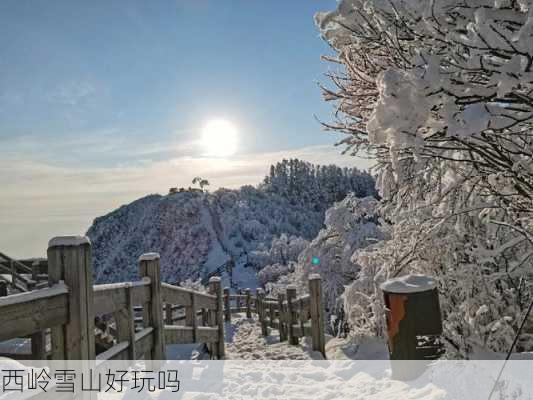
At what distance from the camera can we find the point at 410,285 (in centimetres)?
399

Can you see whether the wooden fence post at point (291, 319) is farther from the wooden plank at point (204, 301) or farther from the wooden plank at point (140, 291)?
the wooden plank at point (140, 291)

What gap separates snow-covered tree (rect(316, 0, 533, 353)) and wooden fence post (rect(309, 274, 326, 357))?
165 cm

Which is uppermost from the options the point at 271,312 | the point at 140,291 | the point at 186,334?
the point at 140,291

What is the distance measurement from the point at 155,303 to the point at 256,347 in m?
6.07

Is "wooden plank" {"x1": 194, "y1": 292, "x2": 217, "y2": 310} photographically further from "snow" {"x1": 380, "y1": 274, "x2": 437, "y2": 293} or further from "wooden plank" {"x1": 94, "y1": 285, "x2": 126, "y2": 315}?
"snow" {"x1": 380, "y1": 274, "x2": 437, "y2": 293}

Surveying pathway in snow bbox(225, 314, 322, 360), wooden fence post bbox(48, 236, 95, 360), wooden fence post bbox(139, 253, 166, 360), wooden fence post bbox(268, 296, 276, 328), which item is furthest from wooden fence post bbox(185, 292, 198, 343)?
wooden fence post bbox(268, 296, 276, 328)

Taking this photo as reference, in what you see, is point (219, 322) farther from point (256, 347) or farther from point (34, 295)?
point (34, 295)

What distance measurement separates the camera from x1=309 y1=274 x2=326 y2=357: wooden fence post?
773 cm

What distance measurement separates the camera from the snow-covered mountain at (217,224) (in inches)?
2697

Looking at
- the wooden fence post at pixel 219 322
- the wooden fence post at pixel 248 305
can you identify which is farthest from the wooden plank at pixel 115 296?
the wooden fence post at pixel 248 305

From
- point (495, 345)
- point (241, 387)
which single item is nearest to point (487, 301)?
point (495, 345)

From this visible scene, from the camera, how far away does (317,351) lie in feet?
25.5

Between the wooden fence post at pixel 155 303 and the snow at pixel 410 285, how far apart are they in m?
2.45

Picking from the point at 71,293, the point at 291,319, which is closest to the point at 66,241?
the point at 71,293
